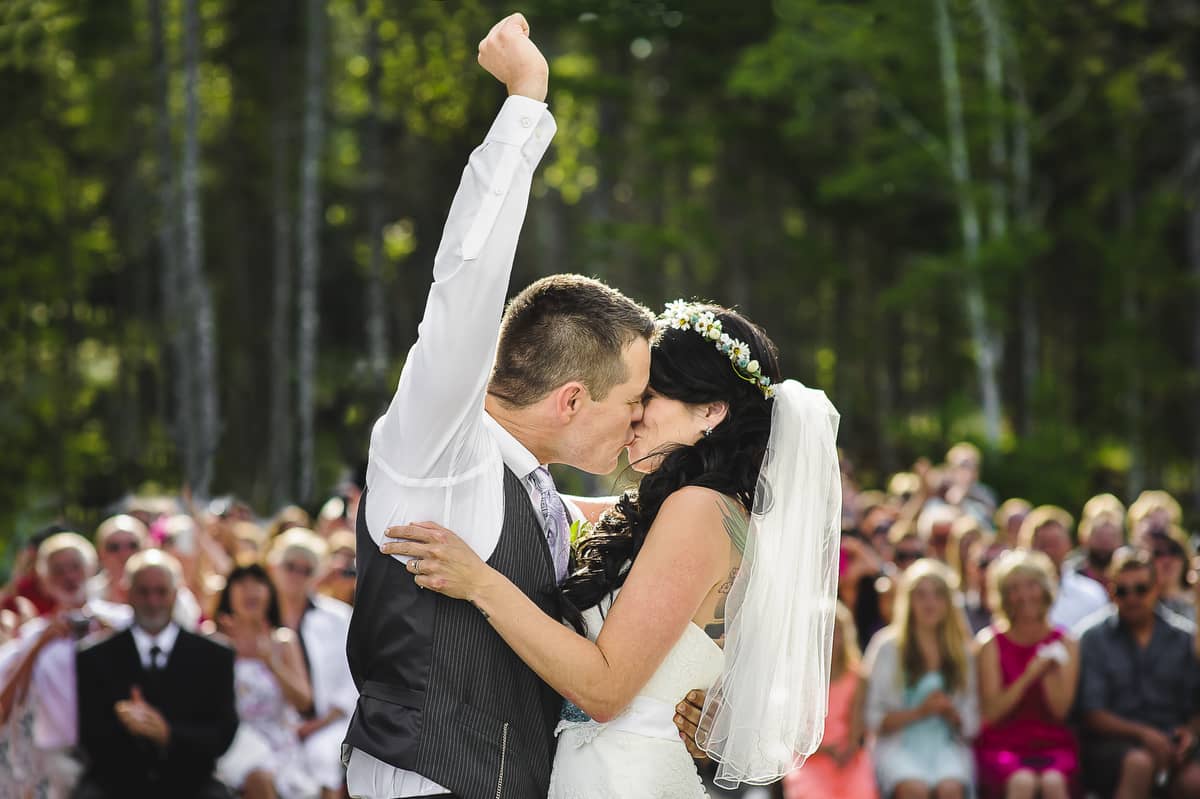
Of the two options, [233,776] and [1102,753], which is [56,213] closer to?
[233,776]

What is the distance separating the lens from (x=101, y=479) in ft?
62.7

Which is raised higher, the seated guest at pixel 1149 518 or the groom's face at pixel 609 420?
the groom's face at pixel 609 420

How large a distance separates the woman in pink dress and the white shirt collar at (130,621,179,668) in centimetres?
331

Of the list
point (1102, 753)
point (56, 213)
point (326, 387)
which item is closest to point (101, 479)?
point (326, 387)

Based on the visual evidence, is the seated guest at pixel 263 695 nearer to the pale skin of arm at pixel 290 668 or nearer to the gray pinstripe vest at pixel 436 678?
the pale skin of arm at pixel 290 668

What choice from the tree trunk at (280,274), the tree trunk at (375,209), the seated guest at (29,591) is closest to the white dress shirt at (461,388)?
the seated guest at (29,591)

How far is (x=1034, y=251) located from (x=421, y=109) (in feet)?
31.5

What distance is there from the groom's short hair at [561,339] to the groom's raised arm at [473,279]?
301 millimetres

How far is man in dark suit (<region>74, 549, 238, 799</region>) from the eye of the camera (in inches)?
293

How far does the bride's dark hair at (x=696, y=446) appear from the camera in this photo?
3.73 meters

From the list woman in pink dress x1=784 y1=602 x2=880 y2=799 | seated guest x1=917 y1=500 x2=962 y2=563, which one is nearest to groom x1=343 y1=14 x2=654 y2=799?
woman in pink dress x1=784 y1=602 x2=880 y2=799

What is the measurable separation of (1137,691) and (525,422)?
622 cm

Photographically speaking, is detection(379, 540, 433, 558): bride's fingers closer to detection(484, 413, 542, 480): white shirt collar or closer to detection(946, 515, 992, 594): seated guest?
detection(484, 413, 542, 480): white shirt collar

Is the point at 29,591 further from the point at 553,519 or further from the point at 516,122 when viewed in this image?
the point at 516,122
